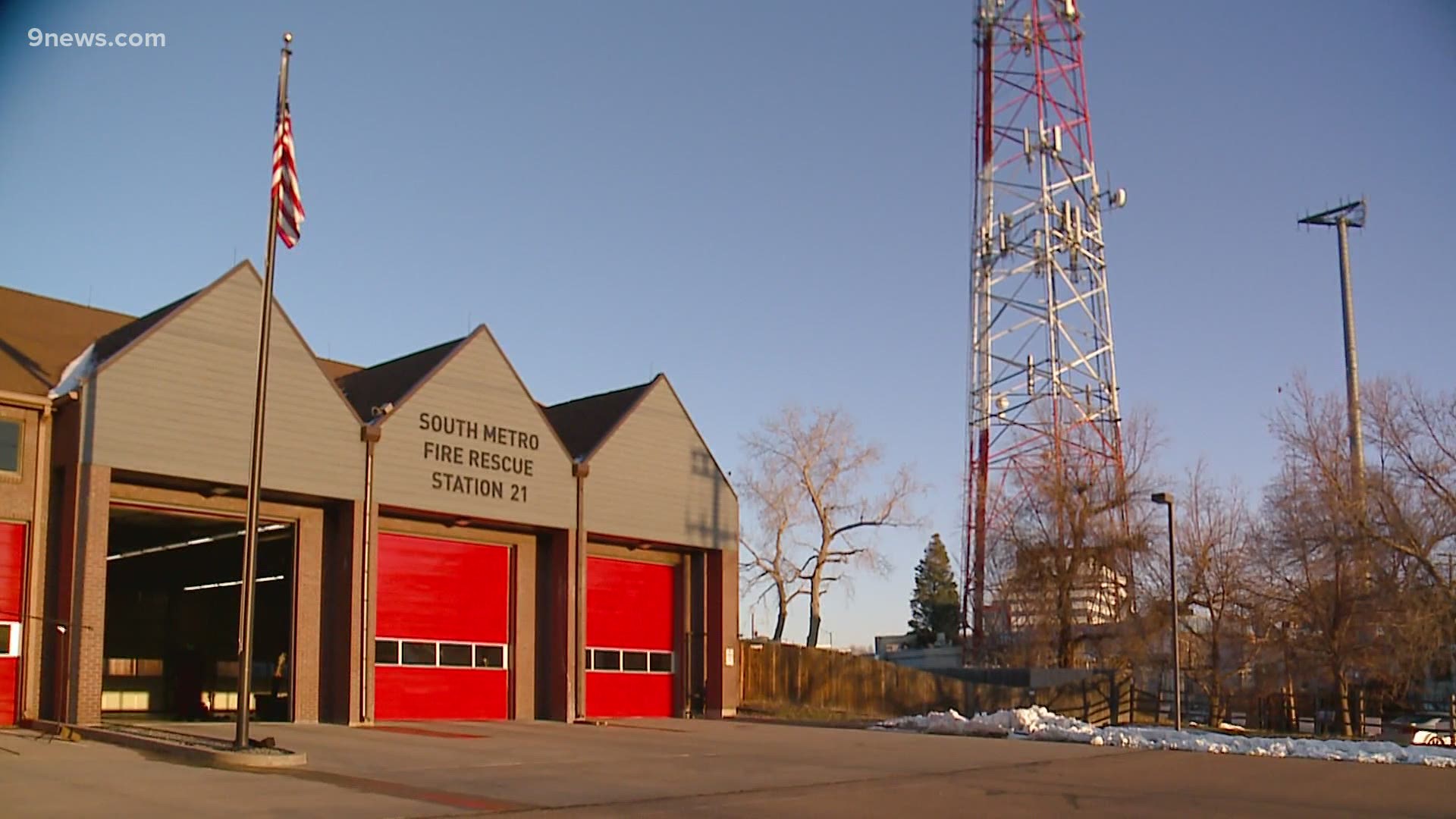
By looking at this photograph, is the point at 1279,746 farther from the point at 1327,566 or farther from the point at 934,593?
the point at 934,593

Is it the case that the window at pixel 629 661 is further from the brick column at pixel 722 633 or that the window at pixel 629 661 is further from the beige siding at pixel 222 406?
the beige siding at pixel 222 406

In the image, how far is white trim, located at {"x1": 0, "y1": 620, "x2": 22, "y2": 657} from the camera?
84.2ft

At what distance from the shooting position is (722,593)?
38781 mm

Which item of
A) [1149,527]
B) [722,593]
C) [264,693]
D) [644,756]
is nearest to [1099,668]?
[1149,527]

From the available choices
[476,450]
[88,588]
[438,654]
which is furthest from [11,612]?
[476,450]

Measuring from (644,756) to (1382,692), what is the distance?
28946mm

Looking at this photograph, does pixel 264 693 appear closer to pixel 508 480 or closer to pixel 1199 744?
pixel 508 480

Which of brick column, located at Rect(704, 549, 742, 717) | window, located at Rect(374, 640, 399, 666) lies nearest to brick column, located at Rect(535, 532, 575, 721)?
window, located at Rect(374, 640, 399, 666)

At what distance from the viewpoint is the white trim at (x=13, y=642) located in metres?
25.7

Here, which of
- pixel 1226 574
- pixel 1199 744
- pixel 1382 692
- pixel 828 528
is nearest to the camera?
pixel 1199 744

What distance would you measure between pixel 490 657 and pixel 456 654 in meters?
1.10

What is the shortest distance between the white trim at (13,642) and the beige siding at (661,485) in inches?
541

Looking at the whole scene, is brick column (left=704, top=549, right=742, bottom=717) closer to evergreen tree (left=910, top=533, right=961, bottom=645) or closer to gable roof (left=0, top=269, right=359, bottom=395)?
gable roof (left=0, top=269, right=359, bottom=395)

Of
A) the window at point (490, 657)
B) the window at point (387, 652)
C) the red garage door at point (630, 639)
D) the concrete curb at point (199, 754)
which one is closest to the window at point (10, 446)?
the concrete curb at point (199, 754)
